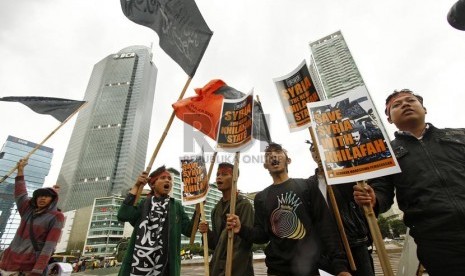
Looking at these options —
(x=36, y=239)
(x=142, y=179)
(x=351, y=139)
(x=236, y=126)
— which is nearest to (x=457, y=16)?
(x=351, y=139)

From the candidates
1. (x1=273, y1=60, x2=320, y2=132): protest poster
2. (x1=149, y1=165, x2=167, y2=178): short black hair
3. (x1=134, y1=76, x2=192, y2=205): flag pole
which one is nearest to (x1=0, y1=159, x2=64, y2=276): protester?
(x1=134, y1=76, x2=192, y2=205): flag pole

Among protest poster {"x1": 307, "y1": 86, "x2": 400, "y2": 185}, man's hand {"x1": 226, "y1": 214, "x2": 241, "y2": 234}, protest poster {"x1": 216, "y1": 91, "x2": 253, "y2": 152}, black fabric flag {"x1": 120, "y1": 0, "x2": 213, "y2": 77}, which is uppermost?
black fabric flag {"x1": 120, "y1": 0, "x2": 213, "y2": 77}

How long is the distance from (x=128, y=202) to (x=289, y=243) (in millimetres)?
2077

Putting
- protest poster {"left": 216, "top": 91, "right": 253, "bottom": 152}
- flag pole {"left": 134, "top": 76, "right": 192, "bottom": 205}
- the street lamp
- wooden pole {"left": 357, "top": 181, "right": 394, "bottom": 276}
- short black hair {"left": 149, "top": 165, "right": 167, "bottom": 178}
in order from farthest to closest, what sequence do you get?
short black hair {"left": 149, "top": 165, "right": 167, "bottom": 178}, flag pole {"left": 134, "top": 76, "right": 192, "bottom": 205}, protest poster {"left": 216, "top": 91, "right": 253, "bottom": 152}, wooden pole {"left": 357, "top": 181, "right": 394, "bottom": 276}, the street lamp

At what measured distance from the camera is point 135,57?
138 meters

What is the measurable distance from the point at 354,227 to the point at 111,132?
13099 cm

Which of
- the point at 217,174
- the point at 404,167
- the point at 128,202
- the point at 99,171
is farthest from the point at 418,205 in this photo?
the point at 99,171

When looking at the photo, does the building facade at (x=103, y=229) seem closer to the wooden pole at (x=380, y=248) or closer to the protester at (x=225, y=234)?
the protester at (x=225, y=234)

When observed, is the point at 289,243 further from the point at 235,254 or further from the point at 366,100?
the point at 366,100

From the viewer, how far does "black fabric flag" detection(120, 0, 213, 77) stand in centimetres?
413

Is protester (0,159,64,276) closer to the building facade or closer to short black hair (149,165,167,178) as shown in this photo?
short black hair (149,165,167,178)

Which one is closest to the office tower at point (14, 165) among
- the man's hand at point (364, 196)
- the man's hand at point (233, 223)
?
the man's hand at point (233, 223)

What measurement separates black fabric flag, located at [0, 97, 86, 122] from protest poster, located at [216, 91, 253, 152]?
382 centimetres

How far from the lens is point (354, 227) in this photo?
2.76 metres
